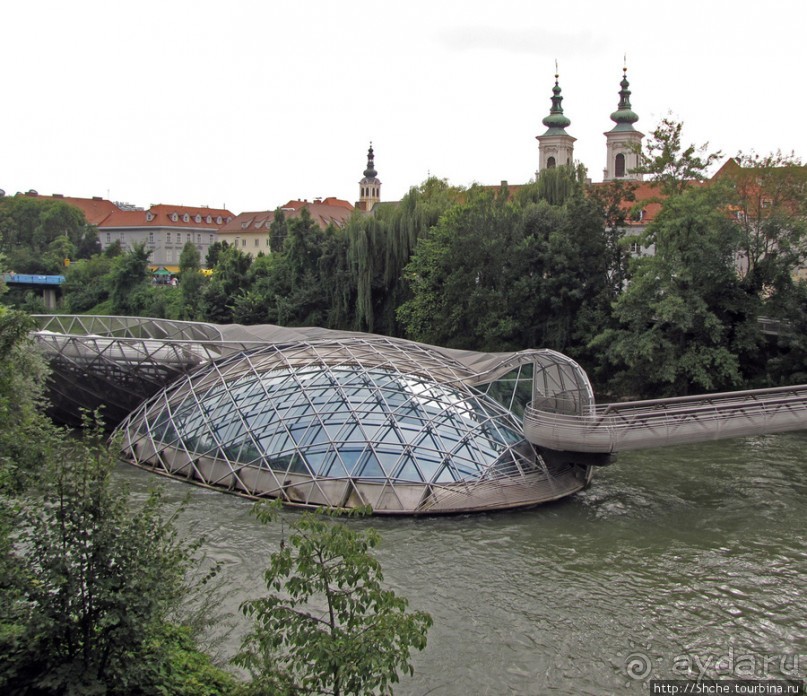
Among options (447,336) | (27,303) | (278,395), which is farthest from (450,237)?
(27,303)

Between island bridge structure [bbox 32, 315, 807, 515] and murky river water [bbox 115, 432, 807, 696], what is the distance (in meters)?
0.88

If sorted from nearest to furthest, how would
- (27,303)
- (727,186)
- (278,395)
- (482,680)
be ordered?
(482,680) < (278,395) < (727,186) < (27,303)

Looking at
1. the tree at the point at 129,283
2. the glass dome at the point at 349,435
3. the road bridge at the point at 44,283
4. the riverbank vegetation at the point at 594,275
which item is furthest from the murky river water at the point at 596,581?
the road bridge at the point at 44,283

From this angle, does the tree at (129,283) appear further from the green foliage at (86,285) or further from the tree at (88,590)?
the tree at (88,590)

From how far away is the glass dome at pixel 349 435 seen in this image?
19.6 m

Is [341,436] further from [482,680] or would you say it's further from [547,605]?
[482,680]

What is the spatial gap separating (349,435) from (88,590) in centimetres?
1153

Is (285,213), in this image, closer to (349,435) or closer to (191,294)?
(191,294)

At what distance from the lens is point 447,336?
43531mm

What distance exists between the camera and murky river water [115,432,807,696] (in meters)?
13.1

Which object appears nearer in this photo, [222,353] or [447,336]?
[222,353]

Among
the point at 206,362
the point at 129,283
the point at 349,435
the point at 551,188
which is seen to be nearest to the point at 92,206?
the point at 129,283

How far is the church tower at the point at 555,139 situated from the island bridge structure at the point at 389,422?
244 ft

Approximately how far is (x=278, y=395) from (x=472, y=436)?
19.3ft
